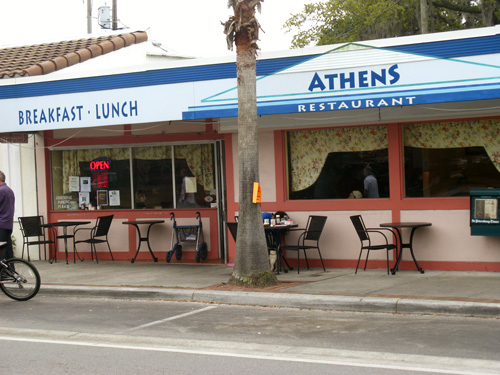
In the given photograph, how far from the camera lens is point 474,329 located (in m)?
7.86

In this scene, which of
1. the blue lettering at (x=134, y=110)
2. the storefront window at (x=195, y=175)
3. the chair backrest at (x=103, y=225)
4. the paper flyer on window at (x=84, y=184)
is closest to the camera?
the blue lettering at (x=134, y=110)

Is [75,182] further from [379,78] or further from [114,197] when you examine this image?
[379,78]

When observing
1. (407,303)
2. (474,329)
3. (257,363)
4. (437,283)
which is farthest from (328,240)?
(257,363)

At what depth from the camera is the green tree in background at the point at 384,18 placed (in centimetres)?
2404

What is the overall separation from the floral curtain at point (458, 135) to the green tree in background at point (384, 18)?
8770 mm

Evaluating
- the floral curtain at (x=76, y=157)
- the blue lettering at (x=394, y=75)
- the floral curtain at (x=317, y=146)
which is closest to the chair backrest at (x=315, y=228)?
the floral curtain at (x=317, y=146)

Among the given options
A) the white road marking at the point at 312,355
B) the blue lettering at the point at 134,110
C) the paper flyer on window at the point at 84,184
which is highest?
the blue lettering at the point at 134,110

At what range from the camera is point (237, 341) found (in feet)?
25.1

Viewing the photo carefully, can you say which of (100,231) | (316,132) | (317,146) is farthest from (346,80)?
(100,231)

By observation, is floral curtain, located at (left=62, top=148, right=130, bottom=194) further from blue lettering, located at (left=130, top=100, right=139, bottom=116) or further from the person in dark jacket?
the person in dark jacket

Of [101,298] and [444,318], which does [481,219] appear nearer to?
[444,318]

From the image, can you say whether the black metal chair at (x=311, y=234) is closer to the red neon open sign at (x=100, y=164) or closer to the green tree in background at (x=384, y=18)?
the red neon open sign at (x=100, y=164)

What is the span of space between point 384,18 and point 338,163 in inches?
668

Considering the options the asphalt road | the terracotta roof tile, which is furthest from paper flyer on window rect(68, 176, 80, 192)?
the asphalt road
